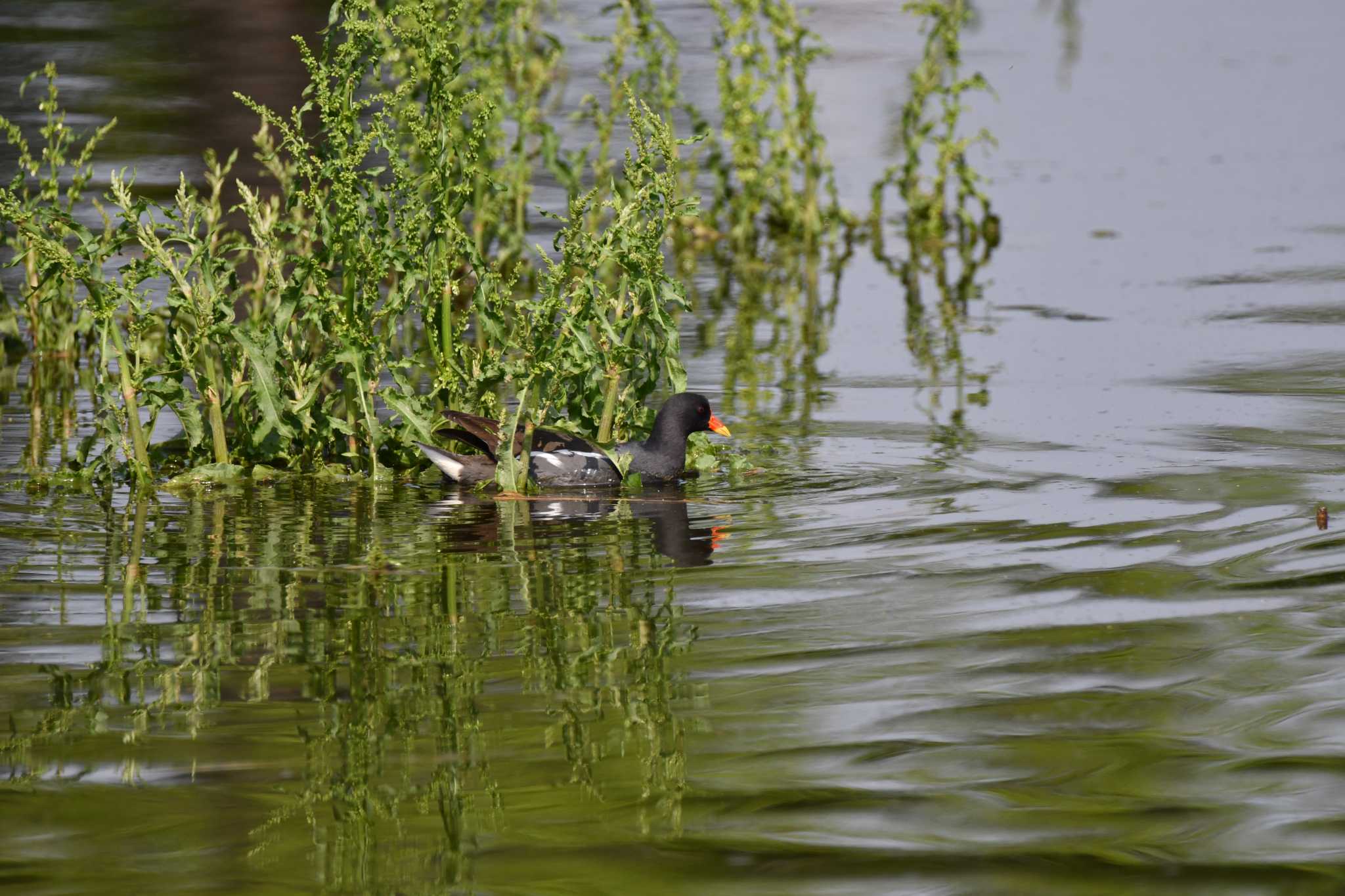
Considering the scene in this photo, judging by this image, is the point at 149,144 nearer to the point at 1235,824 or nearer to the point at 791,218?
the point at 791,218

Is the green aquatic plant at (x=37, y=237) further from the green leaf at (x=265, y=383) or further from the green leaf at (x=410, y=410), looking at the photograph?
the green leaf at (x=410, y=410)

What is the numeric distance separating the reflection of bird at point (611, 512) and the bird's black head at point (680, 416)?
0.82 feet

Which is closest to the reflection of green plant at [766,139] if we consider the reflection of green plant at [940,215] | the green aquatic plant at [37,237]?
the reflection of green plant at [940,215]

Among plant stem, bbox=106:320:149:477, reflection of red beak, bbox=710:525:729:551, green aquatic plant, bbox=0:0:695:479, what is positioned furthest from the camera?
plant stem, bbox=106:320:149:477

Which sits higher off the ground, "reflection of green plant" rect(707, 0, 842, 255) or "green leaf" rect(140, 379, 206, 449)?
"reflection of green plant" rect(707, 0, 842, 255)

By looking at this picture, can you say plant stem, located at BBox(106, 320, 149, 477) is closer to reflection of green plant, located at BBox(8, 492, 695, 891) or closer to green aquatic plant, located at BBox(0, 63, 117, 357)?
green aquatic plant, located at BBox(0, 63, 117, 357)

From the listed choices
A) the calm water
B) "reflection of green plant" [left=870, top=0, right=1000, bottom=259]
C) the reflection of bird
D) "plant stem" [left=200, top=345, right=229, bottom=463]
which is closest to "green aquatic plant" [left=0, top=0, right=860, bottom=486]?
"plant stem" [left=200, top=345, right=229, bottom=463]

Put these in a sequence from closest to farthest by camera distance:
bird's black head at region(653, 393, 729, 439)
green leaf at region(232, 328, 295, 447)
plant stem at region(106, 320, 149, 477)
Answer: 1. plant stem at region(106, 320, 149, 477)
2. green leaf at region(232, 328, 295, 447)
3. bird's black head at region(653, 393, 729, 439)

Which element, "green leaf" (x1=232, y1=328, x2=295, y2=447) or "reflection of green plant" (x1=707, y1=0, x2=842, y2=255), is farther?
"reflection of green plant" (x1=707, y1=0, x2=842, y2=255)

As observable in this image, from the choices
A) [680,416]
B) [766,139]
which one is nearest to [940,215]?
[766,139]

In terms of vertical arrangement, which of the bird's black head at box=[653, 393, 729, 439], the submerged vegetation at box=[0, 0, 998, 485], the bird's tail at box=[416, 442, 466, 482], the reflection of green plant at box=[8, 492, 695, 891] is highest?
the submerged vegetation at box=[0, 0, 998, 485]

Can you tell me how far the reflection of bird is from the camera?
6820 mm

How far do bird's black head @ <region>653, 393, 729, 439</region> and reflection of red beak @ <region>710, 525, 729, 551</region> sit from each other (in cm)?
108

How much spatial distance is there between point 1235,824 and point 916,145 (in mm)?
10729
